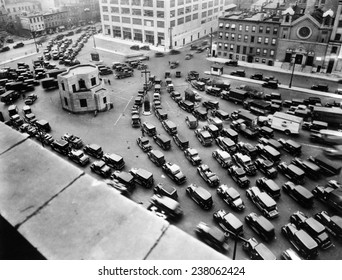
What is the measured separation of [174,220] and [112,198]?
84.1ft

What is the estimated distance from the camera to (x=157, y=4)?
309 ft

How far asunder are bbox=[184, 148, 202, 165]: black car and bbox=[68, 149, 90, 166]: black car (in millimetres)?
14149

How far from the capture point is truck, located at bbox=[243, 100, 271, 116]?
51463 mm

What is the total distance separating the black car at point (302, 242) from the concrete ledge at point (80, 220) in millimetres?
25617

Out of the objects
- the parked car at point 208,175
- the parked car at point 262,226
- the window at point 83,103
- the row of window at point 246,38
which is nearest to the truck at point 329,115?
the parked car at point 208,175

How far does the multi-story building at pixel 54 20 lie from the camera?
127 metres

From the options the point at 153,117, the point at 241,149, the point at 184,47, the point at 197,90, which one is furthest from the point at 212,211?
the point at 184,47

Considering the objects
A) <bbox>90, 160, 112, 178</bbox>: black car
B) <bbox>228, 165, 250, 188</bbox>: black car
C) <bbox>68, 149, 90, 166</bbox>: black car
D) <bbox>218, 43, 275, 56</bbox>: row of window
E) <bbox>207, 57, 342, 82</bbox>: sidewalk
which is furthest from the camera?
<bbox>218, 43, 275, 56</bbox>: row of window

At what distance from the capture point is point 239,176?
112 feet

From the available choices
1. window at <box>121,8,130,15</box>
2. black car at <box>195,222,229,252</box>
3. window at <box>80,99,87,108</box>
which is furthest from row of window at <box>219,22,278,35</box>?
black car at <box>195,222,229,252</box>

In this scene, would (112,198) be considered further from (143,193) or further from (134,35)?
(134,35)

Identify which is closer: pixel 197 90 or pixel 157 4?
pixel 197 90

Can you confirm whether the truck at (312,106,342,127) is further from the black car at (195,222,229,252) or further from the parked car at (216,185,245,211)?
the black car at (195,222,229,252)

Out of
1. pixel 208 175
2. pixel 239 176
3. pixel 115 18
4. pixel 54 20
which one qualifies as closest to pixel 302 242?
pixel 239 176
